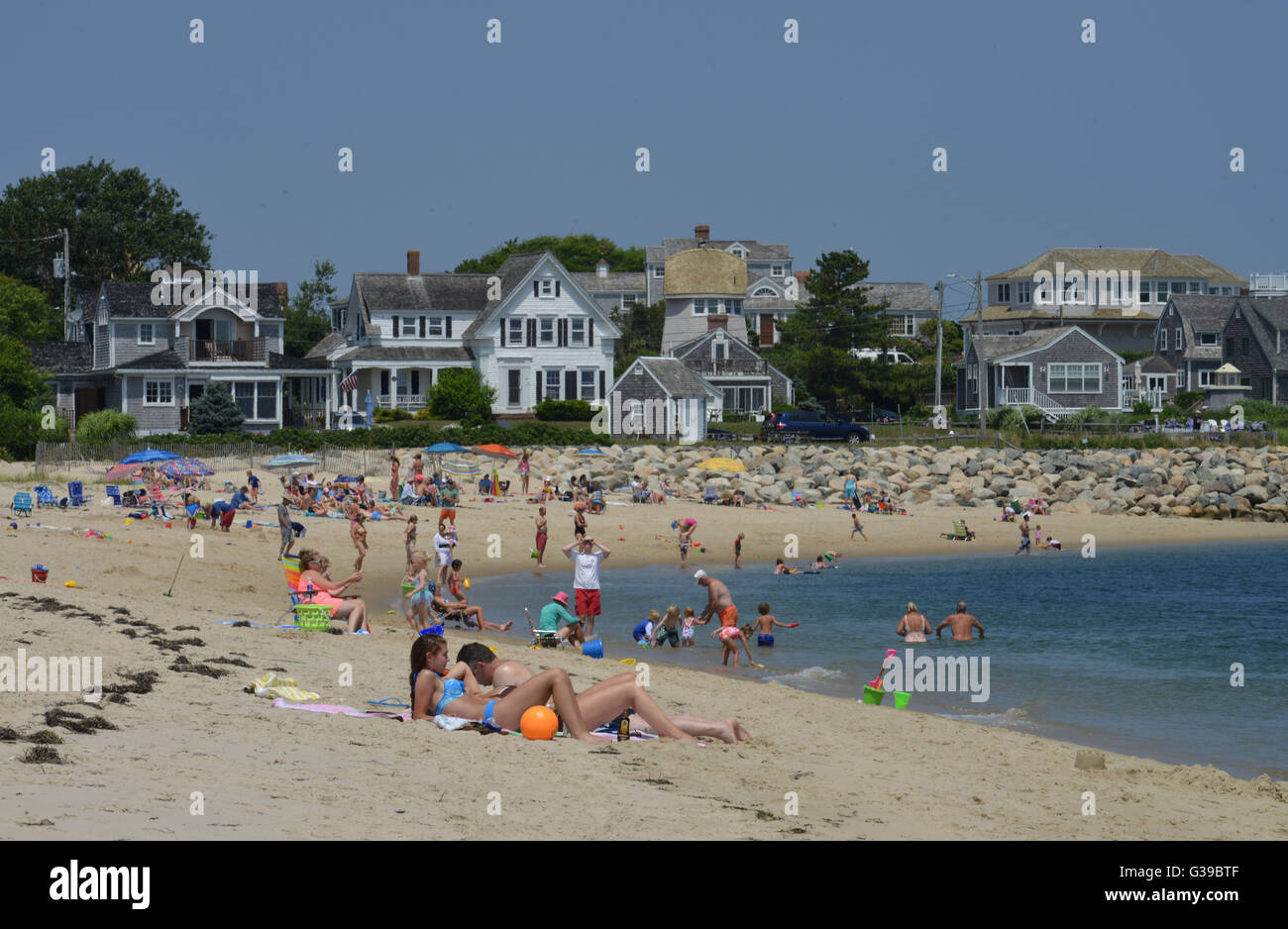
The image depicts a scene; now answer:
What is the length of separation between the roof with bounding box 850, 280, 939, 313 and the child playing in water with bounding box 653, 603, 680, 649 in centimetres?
8213

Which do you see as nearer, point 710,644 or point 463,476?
point 710,644

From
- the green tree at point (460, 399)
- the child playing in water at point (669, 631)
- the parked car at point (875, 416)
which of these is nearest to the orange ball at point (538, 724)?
the child playing in water at point (669, 631)

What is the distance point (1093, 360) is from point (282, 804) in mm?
66642

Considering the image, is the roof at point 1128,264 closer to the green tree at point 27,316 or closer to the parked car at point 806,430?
the parked car at point 806,430

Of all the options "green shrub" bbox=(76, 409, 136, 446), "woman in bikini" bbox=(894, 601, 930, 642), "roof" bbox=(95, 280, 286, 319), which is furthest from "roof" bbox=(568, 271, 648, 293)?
"woman in bikini" bbox=(894, 601, 930, 642)

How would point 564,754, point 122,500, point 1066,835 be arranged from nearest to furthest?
point 1066,835 < point 564,754 < point 122,500

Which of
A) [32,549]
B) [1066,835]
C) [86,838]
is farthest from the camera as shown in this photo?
[32,549]

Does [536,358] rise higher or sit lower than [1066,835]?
higher

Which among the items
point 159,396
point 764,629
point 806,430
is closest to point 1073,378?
point 806,430

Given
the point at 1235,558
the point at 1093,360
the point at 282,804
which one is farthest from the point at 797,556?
the point at 1093,360

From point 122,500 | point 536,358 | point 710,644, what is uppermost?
point 536,358
